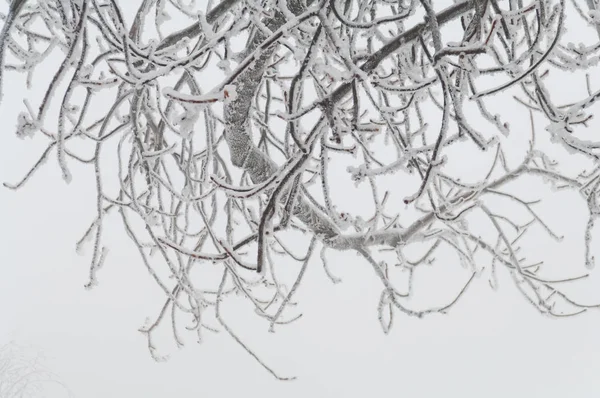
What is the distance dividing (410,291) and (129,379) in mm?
15190

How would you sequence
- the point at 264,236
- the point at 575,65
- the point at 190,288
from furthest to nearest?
the point at 190,288 < the point at 575,65 < the point at 264,236

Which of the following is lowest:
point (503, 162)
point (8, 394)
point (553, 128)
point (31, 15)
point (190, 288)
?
point (553, 128)

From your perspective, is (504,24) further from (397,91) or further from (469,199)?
(469,199)

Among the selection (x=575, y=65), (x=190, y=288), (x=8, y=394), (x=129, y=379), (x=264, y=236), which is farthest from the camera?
(x=129, y=379)

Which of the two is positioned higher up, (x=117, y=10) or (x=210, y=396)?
(x=210, y=396)

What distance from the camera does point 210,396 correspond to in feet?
50.5

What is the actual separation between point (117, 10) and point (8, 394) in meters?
11.5

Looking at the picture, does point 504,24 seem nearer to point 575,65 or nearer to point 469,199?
point 575,65

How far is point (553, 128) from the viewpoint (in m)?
0.86

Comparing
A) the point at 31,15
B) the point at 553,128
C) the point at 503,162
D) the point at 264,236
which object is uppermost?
the point at 31,15

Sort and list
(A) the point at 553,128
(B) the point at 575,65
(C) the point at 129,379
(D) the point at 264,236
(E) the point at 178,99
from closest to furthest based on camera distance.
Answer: (E) the point at 178,99
(D) the point at 264,236
(A) the point at 553,128
(B) the point at 575,65
(C) the point at 129,379

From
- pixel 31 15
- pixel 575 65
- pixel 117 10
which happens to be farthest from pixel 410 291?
pixel 31 15

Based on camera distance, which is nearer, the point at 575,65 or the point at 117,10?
the point at 117,10

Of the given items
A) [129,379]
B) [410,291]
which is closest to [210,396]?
[129,379]
